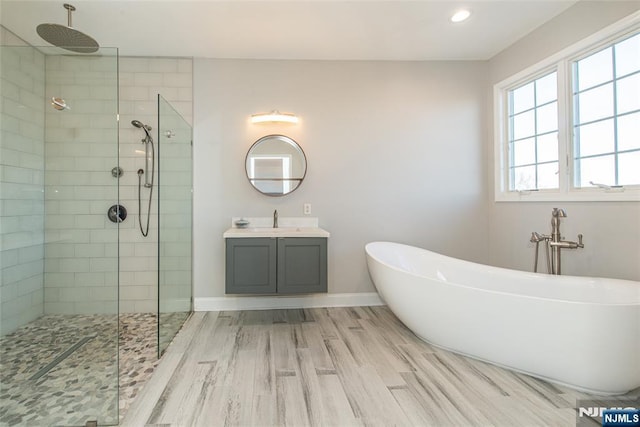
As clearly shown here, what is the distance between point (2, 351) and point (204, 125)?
2.29 meters

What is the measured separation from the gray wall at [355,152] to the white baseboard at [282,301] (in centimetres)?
8

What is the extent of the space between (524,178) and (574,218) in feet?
2.34

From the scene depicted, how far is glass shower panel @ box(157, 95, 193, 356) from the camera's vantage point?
2.40m

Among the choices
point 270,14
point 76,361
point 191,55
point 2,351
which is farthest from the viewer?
point 191,55

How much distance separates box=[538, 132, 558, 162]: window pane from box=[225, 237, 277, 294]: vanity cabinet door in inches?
99.9

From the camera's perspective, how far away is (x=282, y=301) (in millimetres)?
3283

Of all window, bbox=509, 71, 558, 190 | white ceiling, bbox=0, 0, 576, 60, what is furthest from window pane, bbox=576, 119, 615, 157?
white ceiling, bbox=0, 0, 576, 60

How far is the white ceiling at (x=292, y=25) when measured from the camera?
238cm

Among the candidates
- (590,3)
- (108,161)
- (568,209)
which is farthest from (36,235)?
(590,3)

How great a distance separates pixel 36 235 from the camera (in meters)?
1.79

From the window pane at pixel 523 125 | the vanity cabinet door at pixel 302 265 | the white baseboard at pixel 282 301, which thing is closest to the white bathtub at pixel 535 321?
the vanity cabinet door at pixel 302 265

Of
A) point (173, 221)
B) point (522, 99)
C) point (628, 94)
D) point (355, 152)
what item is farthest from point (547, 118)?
point (173, 221)

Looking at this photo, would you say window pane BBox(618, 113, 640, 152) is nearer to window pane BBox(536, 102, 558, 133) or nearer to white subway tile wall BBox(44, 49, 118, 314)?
window pane BBox(536, 102, 558, 133)

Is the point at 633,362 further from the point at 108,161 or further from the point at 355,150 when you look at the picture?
the point at 108,161
